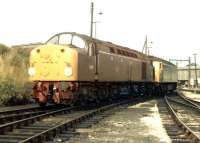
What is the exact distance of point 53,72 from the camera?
18594 mm

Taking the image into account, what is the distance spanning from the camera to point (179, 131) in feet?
41.6

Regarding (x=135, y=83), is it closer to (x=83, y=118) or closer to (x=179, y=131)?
(x=83, y=118)

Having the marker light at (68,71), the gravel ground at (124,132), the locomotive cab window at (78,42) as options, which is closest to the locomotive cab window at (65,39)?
the locomotive cab window at (78,42)

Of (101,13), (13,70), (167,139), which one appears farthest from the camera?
(101,13)

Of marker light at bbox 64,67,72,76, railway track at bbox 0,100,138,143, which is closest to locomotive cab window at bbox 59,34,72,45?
marker light at bbox 64,67,72,76

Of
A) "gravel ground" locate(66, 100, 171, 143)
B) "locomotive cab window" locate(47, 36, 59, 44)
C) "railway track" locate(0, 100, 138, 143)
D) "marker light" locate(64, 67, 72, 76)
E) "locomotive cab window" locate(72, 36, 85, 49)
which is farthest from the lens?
"locomotive cab window" locate(47, 36, 59, 44)

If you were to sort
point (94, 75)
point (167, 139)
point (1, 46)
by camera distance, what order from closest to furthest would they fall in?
point (167, 139) < point (94, 75) < point (1, 46)

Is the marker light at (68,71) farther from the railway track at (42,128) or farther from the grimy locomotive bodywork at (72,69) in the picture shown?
the railway track at (42,128)

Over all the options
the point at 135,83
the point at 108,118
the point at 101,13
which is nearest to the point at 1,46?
the point at 101,13

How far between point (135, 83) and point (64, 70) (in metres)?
13.9

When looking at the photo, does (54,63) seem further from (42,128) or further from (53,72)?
(42,128)

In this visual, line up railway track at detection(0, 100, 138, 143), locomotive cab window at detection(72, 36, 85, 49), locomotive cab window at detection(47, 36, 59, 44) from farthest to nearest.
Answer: locomotive cab window at detection(47, 36, 59, 44), locomotive cab window at detection(72, 36, 85, 49), railway track at detection(0, 100, 138, 143)

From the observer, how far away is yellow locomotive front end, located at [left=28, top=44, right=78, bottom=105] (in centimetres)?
1830

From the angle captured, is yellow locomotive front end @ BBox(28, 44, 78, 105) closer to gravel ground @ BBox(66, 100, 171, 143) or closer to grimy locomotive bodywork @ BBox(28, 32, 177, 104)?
grimy locomotive bodywork @ BBox(28, 32, 177, 104)
